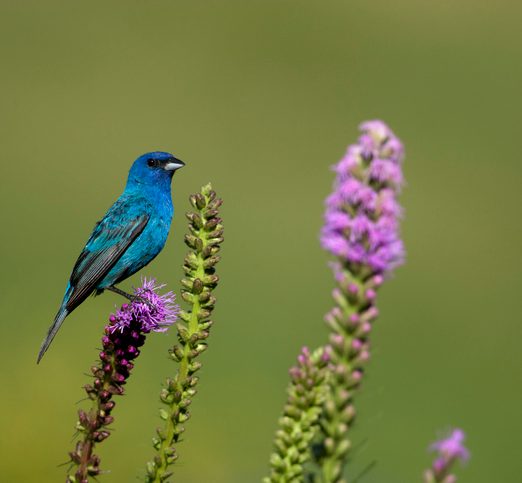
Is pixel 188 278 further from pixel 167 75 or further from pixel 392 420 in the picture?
pixel 167 75

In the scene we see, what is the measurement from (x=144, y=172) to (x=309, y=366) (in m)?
5.18

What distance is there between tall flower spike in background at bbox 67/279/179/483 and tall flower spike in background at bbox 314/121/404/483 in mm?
849

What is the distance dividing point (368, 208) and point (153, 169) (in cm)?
536

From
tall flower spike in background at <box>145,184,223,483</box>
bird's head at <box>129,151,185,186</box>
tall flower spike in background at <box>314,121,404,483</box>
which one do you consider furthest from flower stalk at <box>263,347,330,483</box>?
bird's head at <box>129,151,185,186</box>

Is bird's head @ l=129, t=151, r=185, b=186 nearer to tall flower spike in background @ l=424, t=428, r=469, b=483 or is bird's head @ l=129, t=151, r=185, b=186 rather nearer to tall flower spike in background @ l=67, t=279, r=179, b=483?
tall flower spike in background @ l=67, t=279, r=179, b=483

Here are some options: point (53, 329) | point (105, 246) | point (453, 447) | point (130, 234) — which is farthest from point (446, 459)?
point (130, 234)

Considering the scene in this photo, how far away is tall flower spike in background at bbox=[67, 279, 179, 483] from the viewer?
2979 millimetres

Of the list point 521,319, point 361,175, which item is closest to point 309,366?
point 361,175

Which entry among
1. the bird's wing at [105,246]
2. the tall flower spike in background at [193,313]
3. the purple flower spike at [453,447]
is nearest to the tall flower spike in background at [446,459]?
the purple flower spike at [453,447]

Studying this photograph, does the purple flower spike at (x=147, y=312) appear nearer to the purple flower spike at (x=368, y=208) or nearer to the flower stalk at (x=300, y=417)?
the flower stalk at (x=300, y=417)

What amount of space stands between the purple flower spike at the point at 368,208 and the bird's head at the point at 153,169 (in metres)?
5.16

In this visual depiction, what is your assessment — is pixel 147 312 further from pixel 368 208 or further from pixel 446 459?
pixel 446 459

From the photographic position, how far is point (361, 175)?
7.37 ft

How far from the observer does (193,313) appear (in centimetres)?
315
